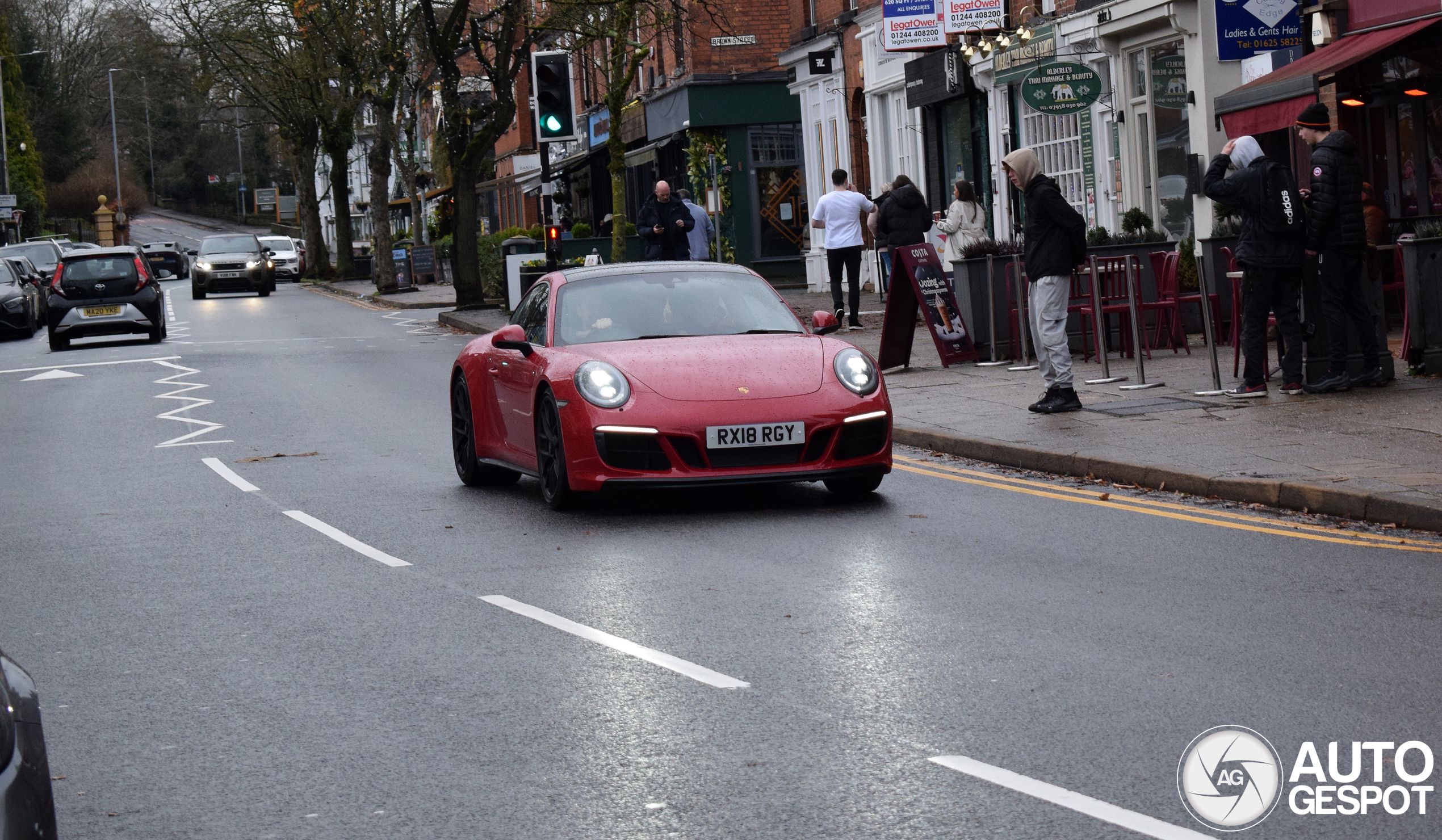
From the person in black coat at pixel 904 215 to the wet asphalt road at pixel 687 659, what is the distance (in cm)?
1065

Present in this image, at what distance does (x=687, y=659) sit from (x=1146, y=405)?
768 cm

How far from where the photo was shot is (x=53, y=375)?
23.9m

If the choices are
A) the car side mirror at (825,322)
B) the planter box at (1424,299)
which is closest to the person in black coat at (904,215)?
the planter box at (1424,299)

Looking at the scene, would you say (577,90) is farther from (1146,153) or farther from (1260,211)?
(1260,211)

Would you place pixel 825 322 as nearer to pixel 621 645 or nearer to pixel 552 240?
pixel 621 645

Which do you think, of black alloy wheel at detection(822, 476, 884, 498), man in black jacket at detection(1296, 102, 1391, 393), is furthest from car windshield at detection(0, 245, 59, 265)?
black alloy wheel at detection(822, 476, 884, 498)

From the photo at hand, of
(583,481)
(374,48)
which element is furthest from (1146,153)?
(374,48)

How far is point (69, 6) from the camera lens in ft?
339

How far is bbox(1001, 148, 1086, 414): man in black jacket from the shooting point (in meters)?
13.3

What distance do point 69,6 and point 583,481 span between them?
10315cm

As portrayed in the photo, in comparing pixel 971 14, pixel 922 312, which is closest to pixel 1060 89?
pixel 922 312

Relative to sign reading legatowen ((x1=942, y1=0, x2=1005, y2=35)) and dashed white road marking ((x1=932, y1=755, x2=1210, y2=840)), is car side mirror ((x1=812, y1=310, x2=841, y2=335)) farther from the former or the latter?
sign reading legatowen ((x1=942, y1=0, x2=1005, y2=35))

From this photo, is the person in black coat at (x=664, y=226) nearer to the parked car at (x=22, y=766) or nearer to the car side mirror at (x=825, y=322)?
the car side mirror at (x=825, y=322)

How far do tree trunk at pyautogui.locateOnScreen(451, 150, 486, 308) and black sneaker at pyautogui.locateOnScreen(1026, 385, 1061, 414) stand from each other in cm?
2301
